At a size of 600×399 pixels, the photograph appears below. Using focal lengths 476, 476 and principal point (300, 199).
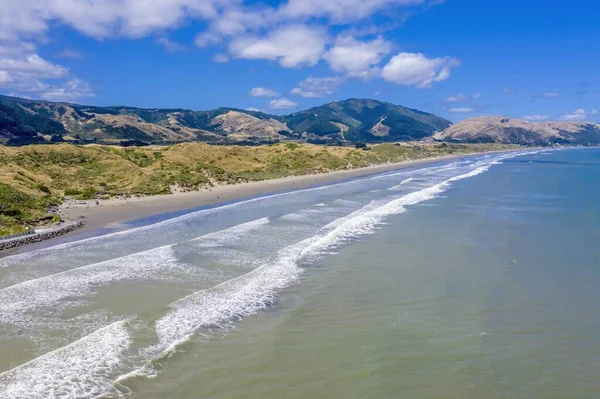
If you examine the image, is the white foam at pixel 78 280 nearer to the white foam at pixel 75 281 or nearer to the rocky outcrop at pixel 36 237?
the white foam at pixel 75 281

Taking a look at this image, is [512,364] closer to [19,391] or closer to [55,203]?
[19,391]

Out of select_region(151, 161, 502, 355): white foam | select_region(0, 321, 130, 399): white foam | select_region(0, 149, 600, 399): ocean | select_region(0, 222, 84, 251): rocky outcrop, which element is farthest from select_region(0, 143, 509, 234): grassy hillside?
select_region(0, 321, 130, 399): white foam

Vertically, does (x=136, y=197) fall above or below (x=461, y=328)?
above

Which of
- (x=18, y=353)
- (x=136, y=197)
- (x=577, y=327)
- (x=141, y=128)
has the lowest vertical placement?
(x=577, y=327)

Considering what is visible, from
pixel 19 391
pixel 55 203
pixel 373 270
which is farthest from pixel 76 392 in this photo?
pixel 55 203

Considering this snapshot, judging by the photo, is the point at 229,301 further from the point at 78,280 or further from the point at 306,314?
the point at 78,280

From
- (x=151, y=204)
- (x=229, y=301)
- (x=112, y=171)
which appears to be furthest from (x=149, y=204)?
(x=229, y=301)
